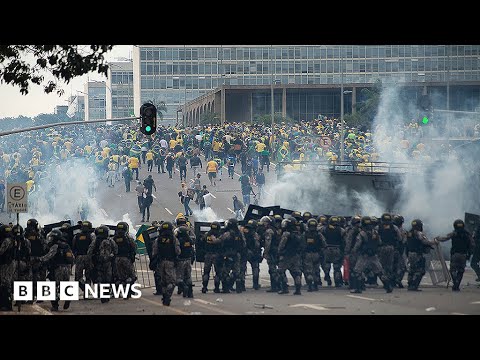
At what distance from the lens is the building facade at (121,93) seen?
5262 cm

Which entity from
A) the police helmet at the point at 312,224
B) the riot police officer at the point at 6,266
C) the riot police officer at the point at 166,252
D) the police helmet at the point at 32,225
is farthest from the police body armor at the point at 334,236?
the riot police officer at the point at 6,266

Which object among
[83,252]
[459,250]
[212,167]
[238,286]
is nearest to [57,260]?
[83,252]

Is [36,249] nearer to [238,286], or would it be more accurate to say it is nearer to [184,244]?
[184,244]

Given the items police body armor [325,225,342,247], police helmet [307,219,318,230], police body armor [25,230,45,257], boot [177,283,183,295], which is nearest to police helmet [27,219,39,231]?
police body armor [25,230,45,257]

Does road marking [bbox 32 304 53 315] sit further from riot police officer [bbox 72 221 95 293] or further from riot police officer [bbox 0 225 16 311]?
riot police officer [bbox 72 221 95 293]

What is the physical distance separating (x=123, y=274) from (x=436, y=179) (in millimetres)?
12864

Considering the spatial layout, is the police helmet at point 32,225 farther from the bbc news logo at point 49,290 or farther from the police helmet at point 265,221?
the police helmet at point 265,221

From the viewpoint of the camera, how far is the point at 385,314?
23375mm

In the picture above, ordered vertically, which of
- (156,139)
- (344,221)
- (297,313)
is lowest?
(297,313)

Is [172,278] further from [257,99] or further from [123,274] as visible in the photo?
[257,99]

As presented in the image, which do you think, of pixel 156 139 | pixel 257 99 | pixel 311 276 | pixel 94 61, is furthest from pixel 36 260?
pixel 257 99

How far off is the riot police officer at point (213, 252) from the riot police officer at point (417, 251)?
4.46 metres

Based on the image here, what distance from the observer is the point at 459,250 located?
27047 mm

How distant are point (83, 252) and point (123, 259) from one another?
90 cm
